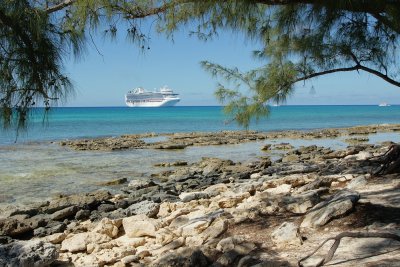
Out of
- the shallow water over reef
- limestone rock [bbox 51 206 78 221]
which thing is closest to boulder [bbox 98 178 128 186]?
the shallow water over reef

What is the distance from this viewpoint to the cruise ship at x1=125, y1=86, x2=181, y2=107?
10069cm

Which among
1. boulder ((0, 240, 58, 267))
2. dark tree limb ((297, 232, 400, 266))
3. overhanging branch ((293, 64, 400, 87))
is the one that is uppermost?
overhanging branch ((293, 64, 400, 87))

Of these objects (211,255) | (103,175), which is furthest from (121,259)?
(103,175)

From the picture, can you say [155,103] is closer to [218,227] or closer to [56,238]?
[56,238]

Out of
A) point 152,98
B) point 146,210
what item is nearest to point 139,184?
point 146,210

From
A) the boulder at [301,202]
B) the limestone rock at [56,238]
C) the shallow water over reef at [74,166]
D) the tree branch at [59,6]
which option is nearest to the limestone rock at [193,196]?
the limestone rock at [56,238]

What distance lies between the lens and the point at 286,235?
3.90 metres

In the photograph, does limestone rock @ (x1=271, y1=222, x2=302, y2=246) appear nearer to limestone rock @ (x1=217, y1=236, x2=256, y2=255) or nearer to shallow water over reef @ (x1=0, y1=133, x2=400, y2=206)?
limestone rock @ (x1=217, y1=236, x2=256, y2=255)

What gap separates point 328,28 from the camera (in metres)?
4.88

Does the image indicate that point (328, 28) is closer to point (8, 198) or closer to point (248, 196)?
point (248, 196)

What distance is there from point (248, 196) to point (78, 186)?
16.6 ft

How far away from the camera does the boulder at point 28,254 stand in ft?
13.9

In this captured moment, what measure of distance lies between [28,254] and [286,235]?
8.05 feet

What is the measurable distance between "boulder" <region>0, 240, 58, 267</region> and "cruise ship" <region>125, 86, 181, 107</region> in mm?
96412
